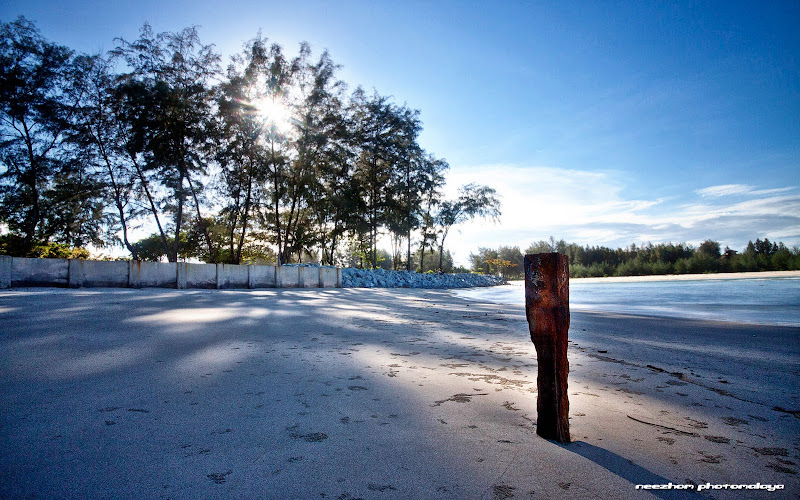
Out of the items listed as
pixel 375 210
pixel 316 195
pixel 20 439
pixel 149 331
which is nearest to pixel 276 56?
pixel 316 195

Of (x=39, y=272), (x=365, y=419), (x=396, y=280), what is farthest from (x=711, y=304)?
(x=39, y=272)

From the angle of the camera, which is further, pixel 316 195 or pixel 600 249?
pixel 600 249

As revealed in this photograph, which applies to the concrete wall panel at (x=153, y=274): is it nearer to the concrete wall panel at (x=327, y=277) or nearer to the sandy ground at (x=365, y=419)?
the concrete wall panel at (x=327, y=277)

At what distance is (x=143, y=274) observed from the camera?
990 cm

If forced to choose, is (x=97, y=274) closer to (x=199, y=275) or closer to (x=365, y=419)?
(x=199, y=275)

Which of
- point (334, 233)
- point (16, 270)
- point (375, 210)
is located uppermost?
point (375, 210)

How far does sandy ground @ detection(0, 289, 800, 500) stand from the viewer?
3.73 ft

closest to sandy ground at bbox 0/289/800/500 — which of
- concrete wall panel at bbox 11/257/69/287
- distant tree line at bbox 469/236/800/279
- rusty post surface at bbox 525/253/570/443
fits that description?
rusty post surface at bbox 525/253/570/443

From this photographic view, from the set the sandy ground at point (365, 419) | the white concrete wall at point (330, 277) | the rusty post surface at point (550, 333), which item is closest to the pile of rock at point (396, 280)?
the white concrete wall at point (330, 277)

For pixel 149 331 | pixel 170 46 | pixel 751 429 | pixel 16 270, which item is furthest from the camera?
pixel 170 46

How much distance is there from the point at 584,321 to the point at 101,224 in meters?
29.7

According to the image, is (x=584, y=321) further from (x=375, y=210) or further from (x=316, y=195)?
(x=375, y=210)

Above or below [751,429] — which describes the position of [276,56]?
above

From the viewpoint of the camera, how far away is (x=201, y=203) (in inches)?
762
